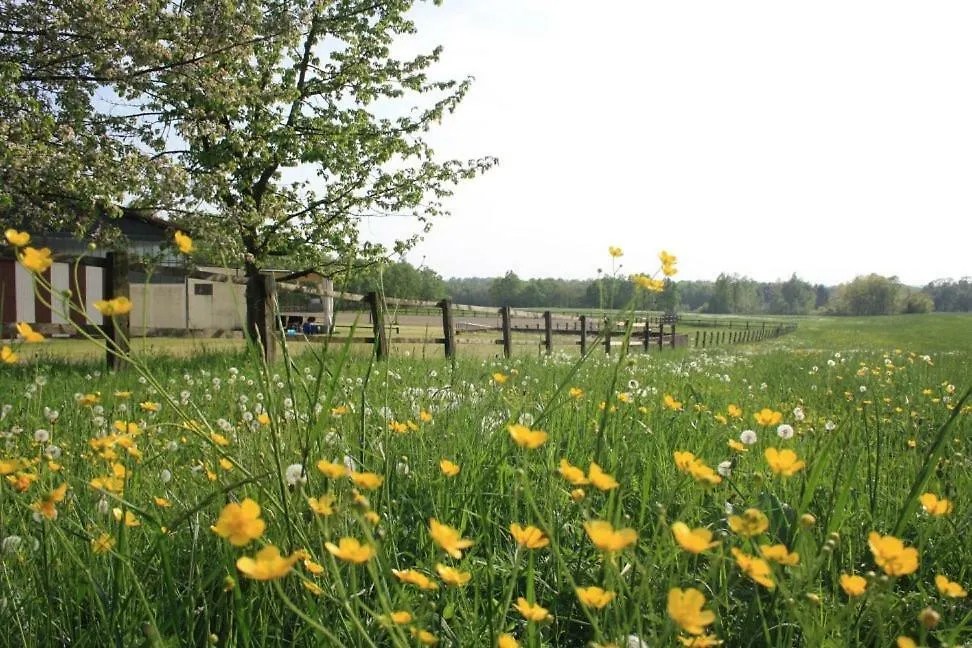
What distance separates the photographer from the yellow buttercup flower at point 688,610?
2.57ft

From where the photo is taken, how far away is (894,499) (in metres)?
2.21

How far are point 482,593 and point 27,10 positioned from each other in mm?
9943

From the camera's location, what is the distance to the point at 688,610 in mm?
807

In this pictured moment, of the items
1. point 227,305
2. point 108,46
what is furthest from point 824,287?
point 108,46

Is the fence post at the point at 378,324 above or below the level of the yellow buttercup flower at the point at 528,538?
above

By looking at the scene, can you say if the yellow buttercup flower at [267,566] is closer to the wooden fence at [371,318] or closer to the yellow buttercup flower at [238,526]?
the yellow buttercup flower at [238,526]

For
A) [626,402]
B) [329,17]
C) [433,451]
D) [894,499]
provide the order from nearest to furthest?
1. [894,499]
2. [433,451]
3. [626,402]
4. [329,17]

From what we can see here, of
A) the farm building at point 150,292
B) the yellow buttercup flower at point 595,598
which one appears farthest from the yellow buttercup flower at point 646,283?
the farm building at point 150,292

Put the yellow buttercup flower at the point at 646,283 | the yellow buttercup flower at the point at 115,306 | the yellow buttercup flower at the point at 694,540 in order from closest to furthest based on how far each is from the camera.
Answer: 1. the yellow buttercup flower at the point at 694,540
2. the yellow buttercup flower at the point at 115,306
3. the yellow buttercup flower at the point at 646,283

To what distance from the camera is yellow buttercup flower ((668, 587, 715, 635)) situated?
2.57ft

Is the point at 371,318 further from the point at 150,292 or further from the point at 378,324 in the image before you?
the point at 150,292

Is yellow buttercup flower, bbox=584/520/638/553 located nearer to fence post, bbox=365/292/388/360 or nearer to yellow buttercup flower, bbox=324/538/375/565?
yellow buttercup flower, bbox=324/538/375/565

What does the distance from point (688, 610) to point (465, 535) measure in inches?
47.8

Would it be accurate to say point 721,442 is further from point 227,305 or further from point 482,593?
point 227,305
